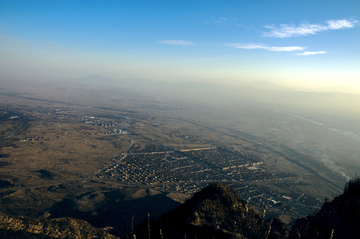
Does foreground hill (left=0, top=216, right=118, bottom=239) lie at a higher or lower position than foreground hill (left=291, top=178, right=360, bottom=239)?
lower

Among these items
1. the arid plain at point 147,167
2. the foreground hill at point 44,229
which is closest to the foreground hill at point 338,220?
the arid plain at point 147,167

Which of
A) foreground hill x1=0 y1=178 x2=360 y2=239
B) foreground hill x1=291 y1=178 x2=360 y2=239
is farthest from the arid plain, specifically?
foreground hill x1=291 y1=178 x2=360 y2=239

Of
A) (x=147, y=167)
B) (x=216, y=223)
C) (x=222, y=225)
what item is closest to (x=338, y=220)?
(x=222, y=225)

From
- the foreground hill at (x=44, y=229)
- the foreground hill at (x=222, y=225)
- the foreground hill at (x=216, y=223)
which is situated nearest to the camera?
the foreground hill at (x=222, y=225)

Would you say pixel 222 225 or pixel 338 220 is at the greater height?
pixel 338 220

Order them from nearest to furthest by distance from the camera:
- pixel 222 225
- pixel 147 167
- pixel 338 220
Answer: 1. pixel 338 220
2. pixel 222 225
3. pixel 147 167

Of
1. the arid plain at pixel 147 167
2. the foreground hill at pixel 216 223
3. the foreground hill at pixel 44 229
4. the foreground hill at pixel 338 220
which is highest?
the foreground hill at pixel 338 220

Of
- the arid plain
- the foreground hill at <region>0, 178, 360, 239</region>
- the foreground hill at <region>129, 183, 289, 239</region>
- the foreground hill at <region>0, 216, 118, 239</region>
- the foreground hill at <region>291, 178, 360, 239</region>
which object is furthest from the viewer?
the arid plain

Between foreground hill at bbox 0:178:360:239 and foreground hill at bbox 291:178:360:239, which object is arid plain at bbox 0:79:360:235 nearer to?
foreground hill at bbox 0:178:360:239

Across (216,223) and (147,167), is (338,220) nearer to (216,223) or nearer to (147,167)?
(216,223)

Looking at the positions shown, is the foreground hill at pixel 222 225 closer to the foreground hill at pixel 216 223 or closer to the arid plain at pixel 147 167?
the foreground hill at pixel 216 223

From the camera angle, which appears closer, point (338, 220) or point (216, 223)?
point (338, 220)
